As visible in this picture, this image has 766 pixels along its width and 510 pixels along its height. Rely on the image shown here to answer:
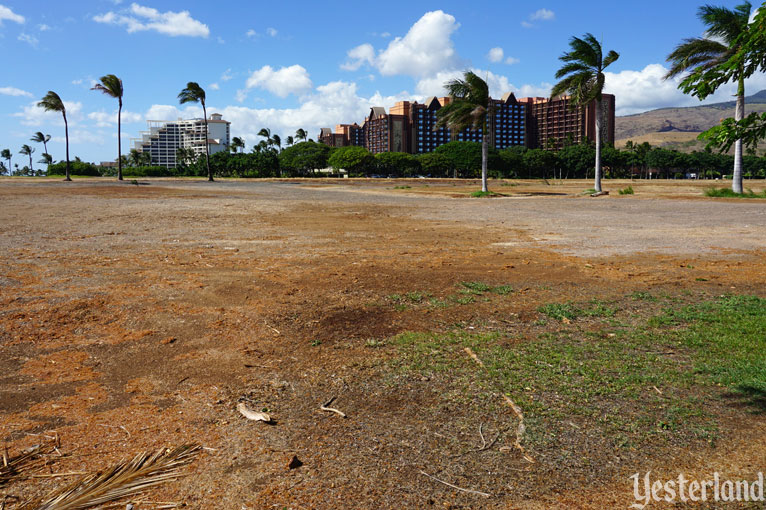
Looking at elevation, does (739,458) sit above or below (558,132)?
below

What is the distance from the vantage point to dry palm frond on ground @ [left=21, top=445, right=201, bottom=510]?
2670 millimetres

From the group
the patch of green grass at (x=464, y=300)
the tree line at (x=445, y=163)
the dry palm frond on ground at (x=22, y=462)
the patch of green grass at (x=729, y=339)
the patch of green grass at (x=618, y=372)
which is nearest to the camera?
the dry palm frond on ground at (x=22, y=462)

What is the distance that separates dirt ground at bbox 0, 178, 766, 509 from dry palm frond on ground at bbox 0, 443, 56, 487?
9 centimetres

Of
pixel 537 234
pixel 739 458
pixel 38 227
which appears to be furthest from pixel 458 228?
pixel 739 458

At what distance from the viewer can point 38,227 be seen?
14.6 m

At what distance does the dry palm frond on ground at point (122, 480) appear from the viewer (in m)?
2.67

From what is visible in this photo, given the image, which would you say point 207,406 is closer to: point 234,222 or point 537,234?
point 537,234

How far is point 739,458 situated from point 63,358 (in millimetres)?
5099

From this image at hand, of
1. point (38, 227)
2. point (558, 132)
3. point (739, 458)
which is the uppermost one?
point (558, 132)

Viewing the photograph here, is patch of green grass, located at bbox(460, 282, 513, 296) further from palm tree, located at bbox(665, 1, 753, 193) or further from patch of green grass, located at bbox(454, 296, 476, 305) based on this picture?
palm tree, located at bbox(665, 1, 753, 193)

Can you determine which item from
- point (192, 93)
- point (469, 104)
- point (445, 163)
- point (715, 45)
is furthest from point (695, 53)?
point (445, 163)

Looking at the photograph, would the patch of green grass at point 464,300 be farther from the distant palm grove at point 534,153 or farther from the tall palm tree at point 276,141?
the tall palm tree at point 276,141

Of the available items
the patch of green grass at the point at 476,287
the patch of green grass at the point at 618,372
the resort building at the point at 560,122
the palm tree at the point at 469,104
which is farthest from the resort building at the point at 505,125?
the patch of green grass at the point at 618,372

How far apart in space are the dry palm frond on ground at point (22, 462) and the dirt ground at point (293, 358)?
89 mm
